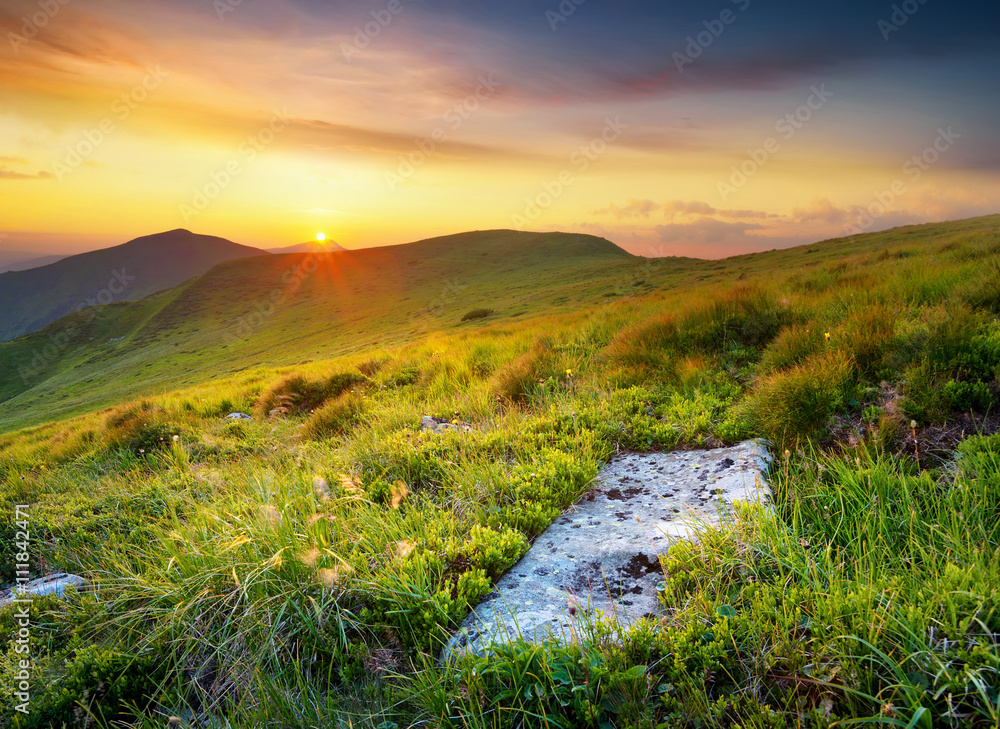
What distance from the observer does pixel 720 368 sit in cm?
697

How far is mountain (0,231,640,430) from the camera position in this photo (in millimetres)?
57062

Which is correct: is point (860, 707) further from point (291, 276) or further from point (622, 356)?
point (291, 276)

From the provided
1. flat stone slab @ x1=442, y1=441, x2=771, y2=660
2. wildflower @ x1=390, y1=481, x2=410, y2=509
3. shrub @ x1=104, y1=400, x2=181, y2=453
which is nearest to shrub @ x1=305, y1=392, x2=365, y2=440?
shrub @ x1=104, y1=400, x2=181, y2=453

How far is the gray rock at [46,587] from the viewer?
3.92m

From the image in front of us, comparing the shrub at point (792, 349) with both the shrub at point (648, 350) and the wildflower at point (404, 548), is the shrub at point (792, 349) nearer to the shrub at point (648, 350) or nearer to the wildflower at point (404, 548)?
the shrub at point (648, 350)

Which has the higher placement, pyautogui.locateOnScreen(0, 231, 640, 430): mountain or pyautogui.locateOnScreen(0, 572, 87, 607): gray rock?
pyautogui.locateOnScreen(0, 231, 640, 430): mountain

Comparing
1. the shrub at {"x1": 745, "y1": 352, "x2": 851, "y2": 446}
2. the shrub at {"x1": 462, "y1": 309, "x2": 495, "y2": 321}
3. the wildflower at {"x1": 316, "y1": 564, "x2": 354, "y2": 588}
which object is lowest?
the wildflower at {"x1": 316, "y1": 564, "x2": 354, "y2": 588}

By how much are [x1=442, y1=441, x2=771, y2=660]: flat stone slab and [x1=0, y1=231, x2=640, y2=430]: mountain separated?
118ft

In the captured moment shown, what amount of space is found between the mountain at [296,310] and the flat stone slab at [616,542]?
3602 centimetres

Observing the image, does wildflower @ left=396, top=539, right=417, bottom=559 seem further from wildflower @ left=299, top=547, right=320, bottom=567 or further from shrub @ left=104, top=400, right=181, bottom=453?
shrub @ left=104, top=400, right=181, bottom=453

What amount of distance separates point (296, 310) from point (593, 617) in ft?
341

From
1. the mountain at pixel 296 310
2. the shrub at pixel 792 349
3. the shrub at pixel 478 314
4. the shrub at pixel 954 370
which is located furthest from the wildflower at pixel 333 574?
the shrub at pixel 478 314

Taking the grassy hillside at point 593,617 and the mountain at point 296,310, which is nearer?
the grassy hillside at point 593,617

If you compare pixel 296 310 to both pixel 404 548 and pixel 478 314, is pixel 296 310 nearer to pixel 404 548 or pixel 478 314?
pixel 478 314
